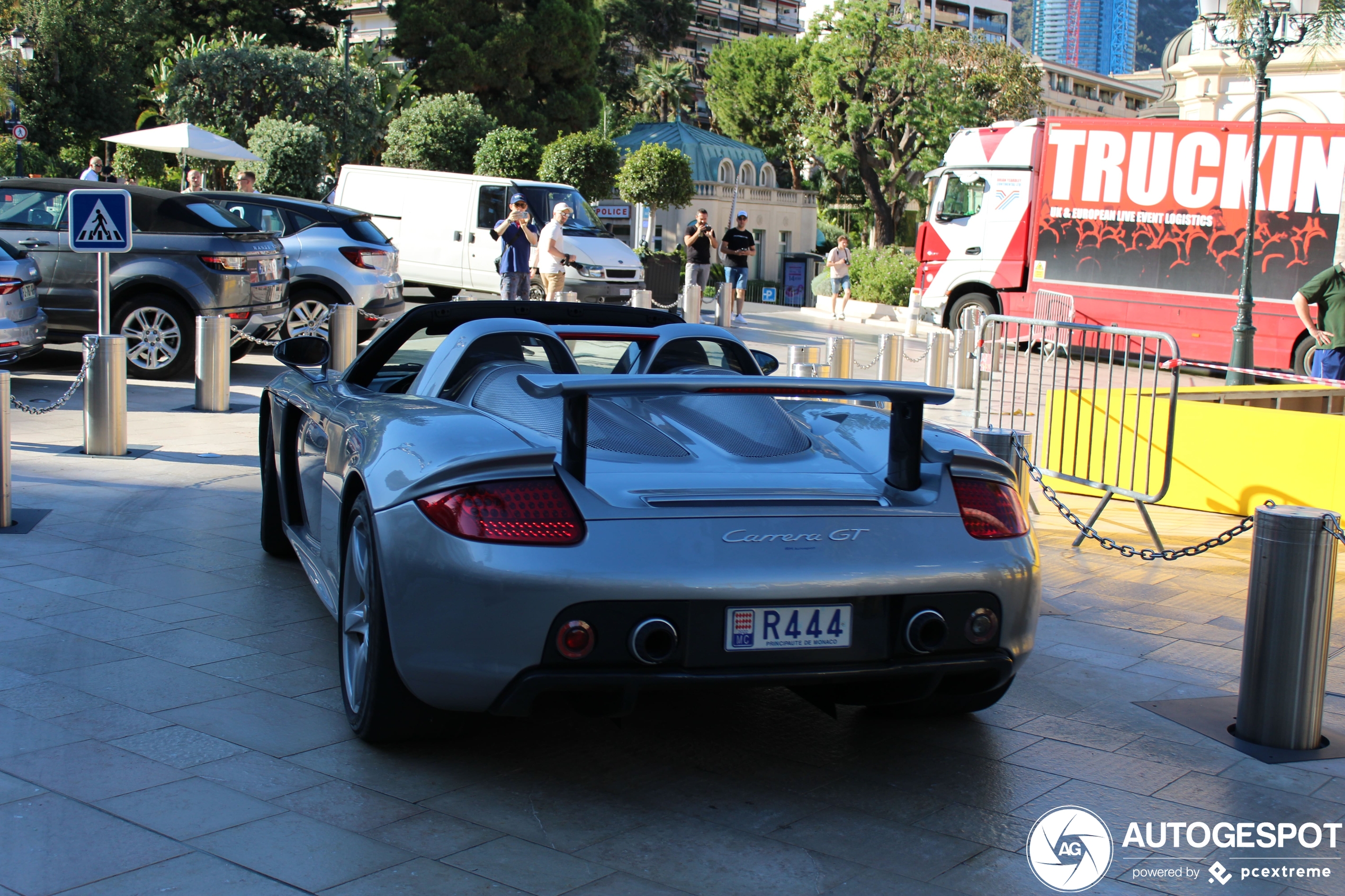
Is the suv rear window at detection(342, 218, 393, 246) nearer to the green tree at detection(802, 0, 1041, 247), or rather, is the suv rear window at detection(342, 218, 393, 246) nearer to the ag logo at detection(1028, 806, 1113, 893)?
the ag logo at detection(1028, 806, 1113, 893)

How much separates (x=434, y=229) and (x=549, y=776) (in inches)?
687

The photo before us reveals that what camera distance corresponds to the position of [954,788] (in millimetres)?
3627

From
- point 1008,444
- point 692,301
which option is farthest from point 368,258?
point 1008,444

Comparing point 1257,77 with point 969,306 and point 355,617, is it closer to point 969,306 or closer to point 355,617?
Answer: point 969,306

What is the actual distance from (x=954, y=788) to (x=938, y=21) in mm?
159052

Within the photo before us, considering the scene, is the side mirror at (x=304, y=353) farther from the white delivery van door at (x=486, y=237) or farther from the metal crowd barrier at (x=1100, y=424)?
the white delivery van door at (x=486, y=237)

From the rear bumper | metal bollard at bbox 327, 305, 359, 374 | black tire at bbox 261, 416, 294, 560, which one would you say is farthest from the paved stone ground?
metal bollard at bbox 327, 305, 359, 374

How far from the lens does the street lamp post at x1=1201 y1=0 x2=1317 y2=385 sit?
15.0m

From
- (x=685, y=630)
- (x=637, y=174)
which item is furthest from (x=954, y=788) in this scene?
(x=637, y=174)

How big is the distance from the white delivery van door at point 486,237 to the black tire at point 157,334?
25.2ft

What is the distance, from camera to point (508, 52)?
49.0m

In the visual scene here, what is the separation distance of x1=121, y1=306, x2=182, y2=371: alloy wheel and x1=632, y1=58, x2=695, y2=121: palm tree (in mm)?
72320

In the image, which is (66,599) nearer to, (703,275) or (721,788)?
(721,788)

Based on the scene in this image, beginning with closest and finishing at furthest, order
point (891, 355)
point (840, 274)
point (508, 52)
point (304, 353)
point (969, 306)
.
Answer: point (304, 353)
point (891, 355)
point (969, 306)
point (840, 274)
point (508, 52)
